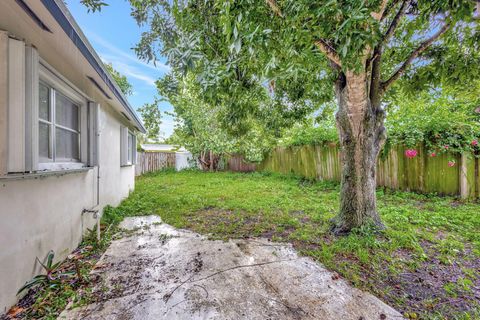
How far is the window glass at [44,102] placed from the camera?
213cm

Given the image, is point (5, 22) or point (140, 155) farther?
point (140, 155)

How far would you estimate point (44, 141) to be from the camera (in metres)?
2.18

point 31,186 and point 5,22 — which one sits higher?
point 5,22

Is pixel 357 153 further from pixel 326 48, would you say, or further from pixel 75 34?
pixel 75 34

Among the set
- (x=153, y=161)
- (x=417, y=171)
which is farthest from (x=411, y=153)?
(x=153, y=161)

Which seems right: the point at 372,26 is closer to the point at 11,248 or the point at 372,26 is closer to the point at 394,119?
the point at 11,248

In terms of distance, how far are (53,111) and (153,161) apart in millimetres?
10326

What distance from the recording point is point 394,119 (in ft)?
18.2

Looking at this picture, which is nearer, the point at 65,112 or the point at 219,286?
the point at 219,286

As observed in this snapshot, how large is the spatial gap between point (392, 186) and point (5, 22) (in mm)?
7242

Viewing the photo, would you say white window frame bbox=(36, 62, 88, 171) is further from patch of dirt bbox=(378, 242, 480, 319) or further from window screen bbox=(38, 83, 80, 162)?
patch of dirt bbox=(378, 242, 480, 319)

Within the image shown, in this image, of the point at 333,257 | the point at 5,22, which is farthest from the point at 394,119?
the point at 5,22

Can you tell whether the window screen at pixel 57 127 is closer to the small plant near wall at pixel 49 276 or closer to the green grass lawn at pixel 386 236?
the small plant near wall at pixel 49 276

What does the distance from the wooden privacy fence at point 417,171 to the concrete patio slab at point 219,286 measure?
453 cm
